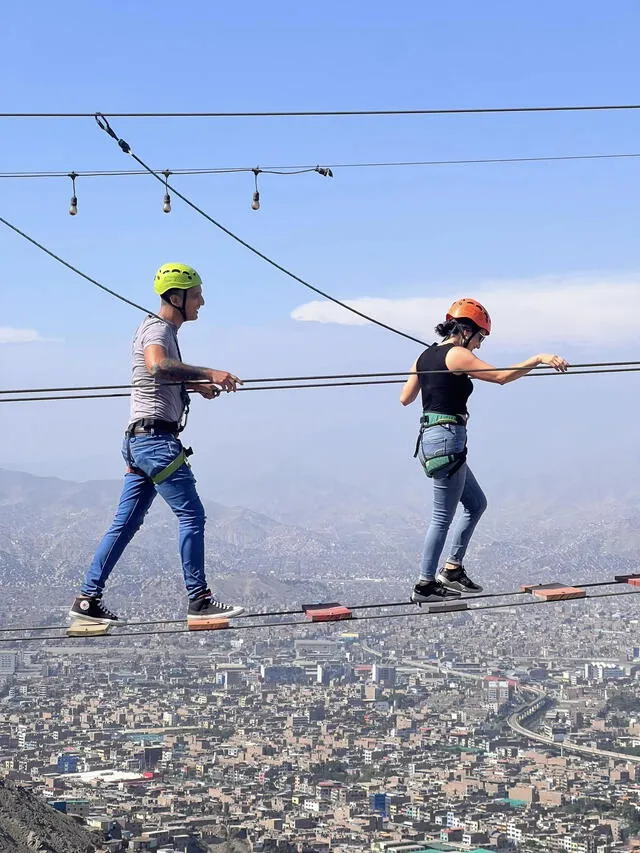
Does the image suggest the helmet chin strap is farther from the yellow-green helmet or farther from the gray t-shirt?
the gray t-shirt

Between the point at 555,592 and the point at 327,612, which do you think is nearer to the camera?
the point at 327,612

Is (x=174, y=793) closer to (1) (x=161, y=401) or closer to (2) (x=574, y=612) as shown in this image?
(1) (x=161, y=401)

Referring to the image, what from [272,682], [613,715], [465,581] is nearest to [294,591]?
[272,682]

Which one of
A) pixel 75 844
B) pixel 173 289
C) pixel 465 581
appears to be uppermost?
pixel 173 289

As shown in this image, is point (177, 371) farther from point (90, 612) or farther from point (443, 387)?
point (443, 387)

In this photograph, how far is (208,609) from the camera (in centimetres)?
964

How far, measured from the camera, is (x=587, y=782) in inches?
2394

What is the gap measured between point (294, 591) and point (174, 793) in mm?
80979

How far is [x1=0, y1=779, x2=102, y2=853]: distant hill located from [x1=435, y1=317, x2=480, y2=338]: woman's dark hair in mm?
28814

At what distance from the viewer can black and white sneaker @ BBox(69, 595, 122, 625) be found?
9.60m

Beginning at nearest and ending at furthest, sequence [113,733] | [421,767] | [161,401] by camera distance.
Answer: [161,401] < [421,767] < [113,733]

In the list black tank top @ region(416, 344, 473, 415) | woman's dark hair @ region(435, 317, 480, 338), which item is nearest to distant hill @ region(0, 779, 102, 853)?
black tank top @ region(416, 344, 473, 415)

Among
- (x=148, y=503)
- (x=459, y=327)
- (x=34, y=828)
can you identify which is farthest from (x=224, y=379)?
(x=34, y=828)

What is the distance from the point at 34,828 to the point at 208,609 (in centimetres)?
3148
